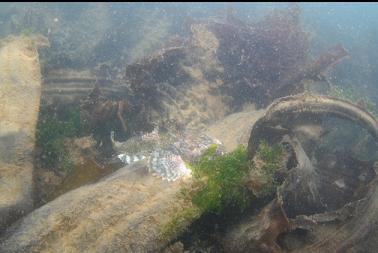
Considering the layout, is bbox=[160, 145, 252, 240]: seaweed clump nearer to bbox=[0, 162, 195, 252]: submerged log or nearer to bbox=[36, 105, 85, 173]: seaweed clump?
bbox=[0, 162, 195, 252]: submerged log

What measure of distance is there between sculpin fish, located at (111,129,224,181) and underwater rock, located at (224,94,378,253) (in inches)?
33.4

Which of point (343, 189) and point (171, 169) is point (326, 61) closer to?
point (343, 189)

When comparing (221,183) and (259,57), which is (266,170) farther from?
(259,57)

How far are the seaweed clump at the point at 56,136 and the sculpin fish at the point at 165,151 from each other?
0.87 meters

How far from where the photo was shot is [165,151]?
15.0ft

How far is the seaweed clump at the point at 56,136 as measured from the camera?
213 inches

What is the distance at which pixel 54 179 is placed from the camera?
16.7ft

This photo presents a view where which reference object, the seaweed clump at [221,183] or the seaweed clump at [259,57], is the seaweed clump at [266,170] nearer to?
the seaweed clump at [221,183]

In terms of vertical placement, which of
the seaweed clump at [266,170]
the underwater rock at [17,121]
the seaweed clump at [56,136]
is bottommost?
the seaweed clump at [56,136]

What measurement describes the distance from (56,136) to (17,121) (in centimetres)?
112

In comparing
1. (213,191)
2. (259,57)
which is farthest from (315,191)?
(259,57)

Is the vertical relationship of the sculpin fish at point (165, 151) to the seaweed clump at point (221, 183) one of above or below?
below

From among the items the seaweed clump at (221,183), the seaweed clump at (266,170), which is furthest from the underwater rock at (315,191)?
the seaweed clump at (221,183)

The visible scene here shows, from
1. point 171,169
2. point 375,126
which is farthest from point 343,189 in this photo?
point 171,169
